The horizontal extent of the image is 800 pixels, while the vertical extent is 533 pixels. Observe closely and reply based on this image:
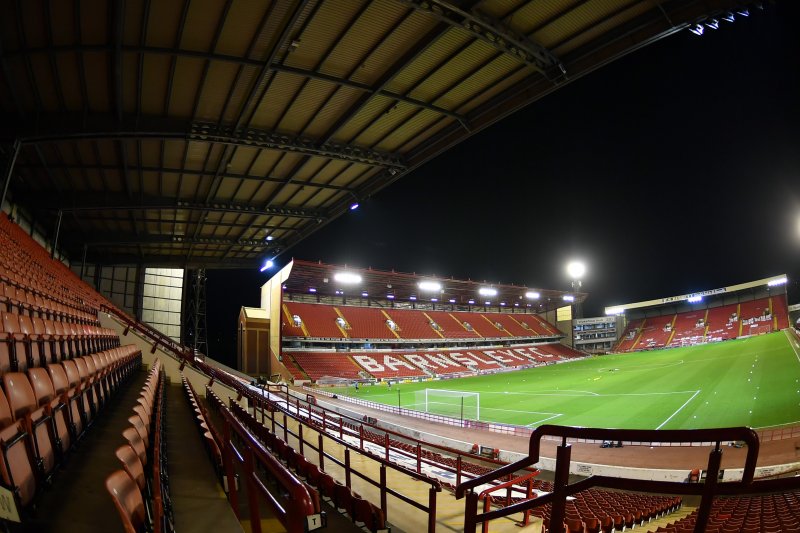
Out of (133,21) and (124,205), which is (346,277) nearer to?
(124,205)

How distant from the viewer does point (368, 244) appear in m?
48.9

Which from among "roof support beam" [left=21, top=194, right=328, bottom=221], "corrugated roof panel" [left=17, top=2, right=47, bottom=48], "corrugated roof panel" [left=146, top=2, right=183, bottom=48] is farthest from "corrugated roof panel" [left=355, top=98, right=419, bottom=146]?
"corrugated roof panel" [left=17, top=2, right=47, bottom=48]

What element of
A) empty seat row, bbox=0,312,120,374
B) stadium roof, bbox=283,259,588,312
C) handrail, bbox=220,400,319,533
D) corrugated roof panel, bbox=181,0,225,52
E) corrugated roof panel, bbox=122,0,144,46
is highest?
corrugated roof panel, bbox=181,0,225,52

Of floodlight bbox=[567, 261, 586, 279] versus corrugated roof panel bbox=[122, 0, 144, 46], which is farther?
floodlight bbox=[567, 261, 586, 279]

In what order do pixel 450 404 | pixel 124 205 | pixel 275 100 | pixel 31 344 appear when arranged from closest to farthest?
pixel 31 344 → pixel 275 100 → pixel 124 205 → pixel 450 404

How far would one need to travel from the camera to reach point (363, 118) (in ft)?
40.4

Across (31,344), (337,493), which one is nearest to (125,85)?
(31,344)

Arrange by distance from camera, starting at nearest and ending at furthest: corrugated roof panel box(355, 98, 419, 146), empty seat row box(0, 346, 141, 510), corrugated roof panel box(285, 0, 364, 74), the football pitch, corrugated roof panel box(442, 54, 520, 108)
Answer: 1. empty seat row box(0, 346, 141, 510)
2. corrugated roof panel box(285, 0, 364, 74)
3. corrugated roof panel box(442, 54, 520, 108)
4. corrugated roof panel box(355, 98, 419, 146)
5. the football pitch

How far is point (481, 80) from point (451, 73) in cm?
84

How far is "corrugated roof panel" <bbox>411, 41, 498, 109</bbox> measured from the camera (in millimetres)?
9620

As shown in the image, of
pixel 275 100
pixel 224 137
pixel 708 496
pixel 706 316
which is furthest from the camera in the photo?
pixel 706 316

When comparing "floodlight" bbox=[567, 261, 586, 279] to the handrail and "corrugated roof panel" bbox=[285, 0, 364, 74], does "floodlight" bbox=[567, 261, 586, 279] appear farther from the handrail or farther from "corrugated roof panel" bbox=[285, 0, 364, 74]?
the handrail

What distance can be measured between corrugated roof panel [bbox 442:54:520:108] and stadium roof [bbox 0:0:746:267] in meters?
0.05

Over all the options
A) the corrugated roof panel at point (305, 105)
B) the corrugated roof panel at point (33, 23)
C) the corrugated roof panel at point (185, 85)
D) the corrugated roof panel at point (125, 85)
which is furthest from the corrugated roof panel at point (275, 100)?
the corrugated roof panel at point (33, 23)
